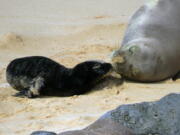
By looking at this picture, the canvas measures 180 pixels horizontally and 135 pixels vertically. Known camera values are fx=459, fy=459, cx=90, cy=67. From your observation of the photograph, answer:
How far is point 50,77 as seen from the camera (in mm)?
5156

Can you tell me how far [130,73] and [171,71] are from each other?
0.53m

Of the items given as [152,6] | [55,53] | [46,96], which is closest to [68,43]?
[55,53]

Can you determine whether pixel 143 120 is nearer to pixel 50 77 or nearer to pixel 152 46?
pixel 50 77

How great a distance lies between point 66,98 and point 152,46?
1.27m

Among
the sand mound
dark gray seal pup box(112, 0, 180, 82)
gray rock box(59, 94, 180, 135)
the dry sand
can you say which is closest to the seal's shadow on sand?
the dry sand

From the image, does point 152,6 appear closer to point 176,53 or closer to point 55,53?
point 176,53

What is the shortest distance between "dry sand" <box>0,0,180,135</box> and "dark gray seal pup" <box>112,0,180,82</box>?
0.15 meters

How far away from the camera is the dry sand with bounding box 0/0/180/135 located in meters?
4.25

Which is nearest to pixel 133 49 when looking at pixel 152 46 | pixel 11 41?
pixel 152 46

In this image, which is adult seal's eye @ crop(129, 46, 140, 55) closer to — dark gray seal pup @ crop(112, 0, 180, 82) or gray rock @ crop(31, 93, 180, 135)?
dark gray seal pup @ crop(112, 0, 180, 82)

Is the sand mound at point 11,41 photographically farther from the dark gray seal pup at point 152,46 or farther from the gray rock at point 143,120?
the gray rock at point 143,120

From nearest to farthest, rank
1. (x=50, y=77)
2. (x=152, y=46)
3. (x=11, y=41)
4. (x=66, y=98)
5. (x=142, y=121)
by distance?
1. (x=142, y=121)
2. (x=66, y=98)
3. (x=50, y=77)
4. (x=152, y=46)
5. (x=11, y=41)

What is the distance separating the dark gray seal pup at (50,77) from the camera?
5.12 metres

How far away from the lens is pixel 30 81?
5238mm
